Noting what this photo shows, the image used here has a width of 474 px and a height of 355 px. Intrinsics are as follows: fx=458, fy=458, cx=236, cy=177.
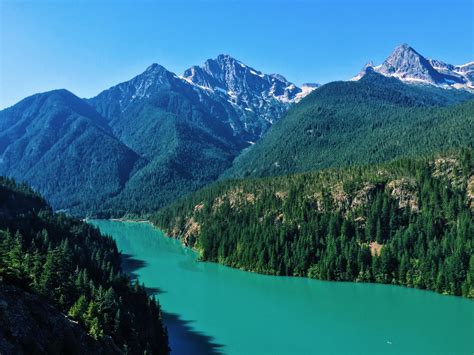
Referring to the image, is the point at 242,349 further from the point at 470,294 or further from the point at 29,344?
the point at 470,294

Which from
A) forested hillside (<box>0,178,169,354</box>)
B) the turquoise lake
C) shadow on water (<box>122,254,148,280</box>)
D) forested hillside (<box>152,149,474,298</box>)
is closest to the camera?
forested hillside (<box>0,178,169,354</box>)

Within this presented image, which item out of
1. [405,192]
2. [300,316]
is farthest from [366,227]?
[300,316]

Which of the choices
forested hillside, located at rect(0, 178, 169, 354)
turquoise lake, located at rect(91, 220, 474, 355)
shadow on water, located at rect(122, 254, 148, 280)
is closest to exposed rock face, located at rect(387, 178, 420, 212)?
turquoise lake, located at rect(91, 220, 474, 355)

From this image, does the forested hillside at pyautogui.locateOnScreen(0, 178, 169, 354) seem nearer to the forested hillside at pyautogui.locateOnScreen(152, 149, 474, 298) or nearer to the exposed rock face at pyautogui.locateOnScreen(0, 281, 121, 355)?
the exposed rock face at pyautogui.locateOnScreen(0, 281, 121, 355)

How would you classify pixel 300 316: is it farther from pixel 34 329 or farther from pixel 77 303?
pixel 34 329

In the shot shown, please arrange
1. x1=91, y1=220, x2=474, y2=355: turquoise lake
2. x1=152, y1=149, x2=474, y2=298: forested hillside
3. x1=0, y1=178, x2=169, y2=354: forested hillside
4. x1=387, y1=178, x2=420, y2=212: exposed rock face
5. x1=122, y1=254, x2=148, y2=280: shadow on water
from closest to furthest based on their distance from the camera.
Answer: x1=0, y1=178, x2=169, y2=354: forested hillside → x1=91, y1=220, x2=474, y2=355: turquoise lake → x1=152, y1=149, x2=474, y2=298: forested hillside → x1=122, y1=254, x2=148, y2=280: shadow on water → x1=387, y1=178, x2=420, y2=212: exposed rock face

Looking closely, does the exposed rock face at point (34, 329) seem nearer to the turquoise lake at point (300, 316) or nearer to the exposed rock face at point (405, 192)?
the turquoise lake at point (300, 316)
